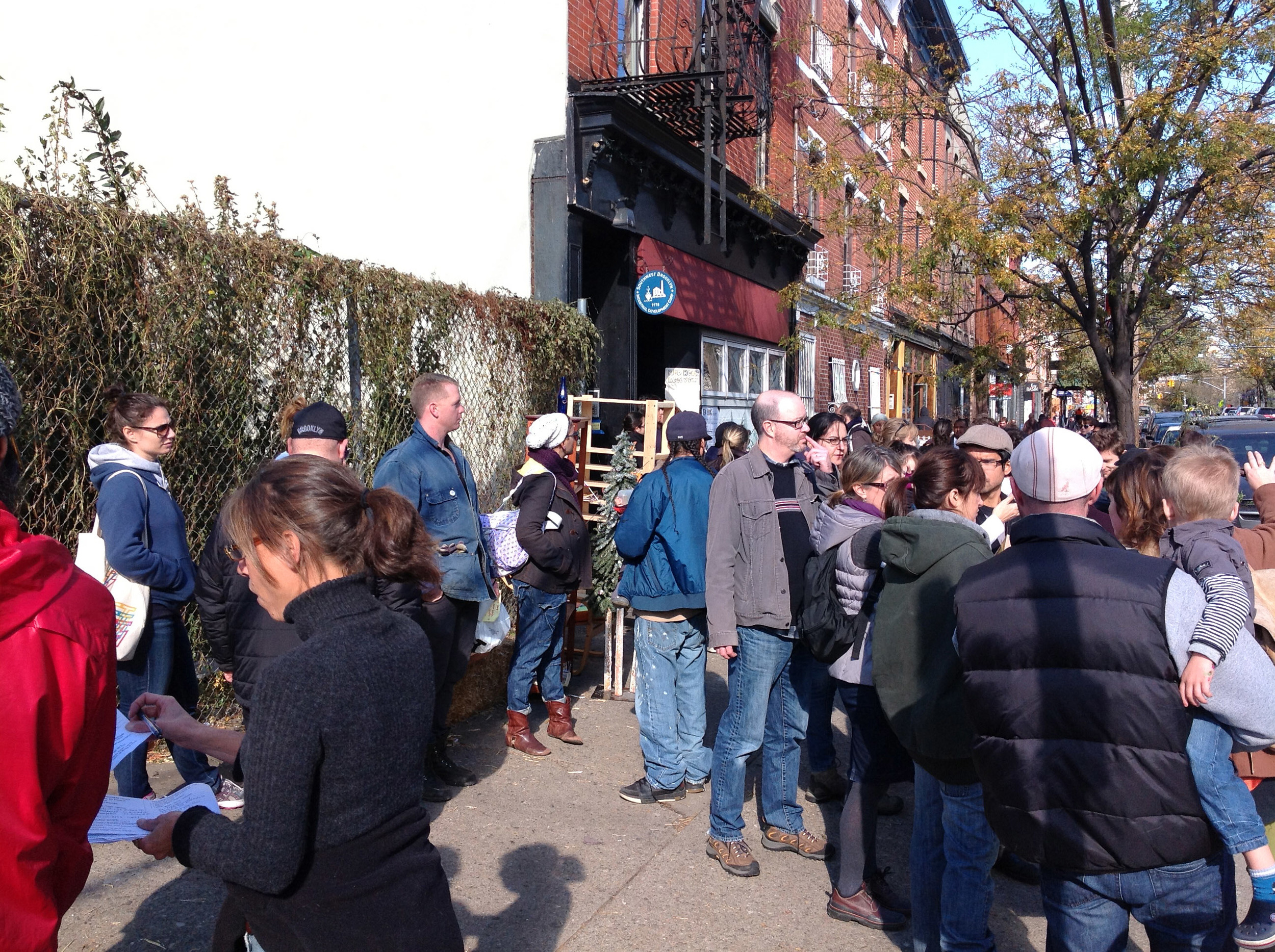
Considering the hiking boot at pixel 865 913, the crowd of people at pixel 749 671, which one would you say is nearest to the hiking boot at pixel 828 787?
the crowd of people at pixel 749 671

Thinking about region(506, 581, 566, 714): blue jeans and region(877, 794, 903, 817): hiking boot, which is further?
region(506, 581, 566, 714): blue jeans

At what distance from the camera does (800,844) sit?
4.52 meters

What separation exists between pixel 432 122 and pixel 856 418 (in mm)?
5868

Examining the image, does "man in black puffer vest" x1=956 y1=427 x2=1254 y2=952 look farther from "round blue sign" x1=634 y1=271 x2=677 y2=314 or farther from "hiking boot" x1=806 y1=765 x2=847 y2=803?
"round blue sign" x1=634 y1=271 x2=677 y2=314

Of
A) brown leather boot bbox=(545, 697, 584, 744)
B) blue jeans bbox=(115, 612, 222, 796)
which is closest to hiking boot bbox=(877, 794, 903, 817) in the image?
brown leather boot bbox=(545, 697, 584, 744)

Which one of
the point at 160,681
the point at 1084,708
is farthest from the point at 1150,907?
the point at 160,681

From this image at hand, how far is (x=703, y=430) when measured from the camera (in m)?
Result: 5.43

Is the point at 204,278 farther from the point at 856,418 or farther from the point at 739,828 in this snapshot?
the point at 856,418

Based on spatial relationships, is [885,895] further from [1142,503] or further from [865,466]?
[1142,503]

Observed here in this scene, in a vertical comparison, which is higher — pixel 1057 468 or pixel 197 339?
pixel 197 339

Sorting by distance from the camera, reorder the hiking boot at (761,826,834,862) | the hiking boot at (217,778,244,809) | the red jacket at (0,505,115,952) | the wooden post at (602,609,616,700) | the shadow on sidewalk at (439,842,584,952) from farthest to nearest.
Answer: the wooden post at (602,609,616,700) < the hiking boot at (217,778,244,809) < the hiking boot at (761,826,834,862) < the shadow on sidewalk at (439,842,584,952) < the red jacket at (0,505,115,952)

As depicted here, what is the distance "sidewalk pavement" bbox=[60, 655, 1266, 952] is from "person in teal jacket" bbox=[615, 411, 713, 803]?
0.20 meters

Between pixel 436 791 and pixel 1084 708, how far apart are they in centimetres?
359

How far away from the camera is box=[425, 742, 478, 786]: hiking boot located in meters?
5.23
